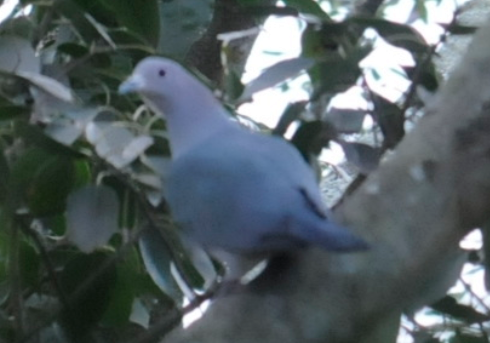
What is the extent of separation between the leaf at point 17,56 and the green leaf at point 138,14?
0.38 ft

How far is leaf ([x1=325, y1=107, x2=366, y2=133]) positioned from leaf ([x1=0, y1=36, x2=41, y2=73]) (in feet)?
0.98

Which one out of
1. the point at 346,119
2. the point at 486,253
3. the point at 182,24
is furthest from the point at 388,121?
the point at 182,24

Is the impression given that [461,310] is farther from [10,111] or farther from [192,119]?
[10,111]

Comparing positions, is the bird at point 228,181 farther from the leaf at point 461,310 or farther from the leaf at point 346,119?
the leaf at point 461,310

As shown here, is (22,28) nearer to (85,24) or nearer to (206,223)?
(85,24)

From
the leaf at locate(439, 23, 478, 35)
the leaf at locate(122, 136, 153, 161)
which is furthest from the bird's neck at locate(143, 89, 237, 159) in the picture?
the leaf at locate(439, 23, 478, 35)

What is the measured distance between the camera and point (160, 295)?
1.20 meters

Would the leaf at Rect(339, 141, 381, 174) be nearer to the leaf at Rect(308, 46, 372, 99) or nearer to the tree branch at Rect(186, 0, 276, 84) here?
the leaf at Rect(308, 46, 372, 99)

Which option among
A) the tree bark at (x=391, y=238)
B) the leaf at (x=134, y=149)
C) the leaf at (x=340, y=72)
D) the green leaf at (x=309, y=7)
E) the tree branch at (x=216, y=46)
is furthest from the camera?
the tree branch at (x=216, y=46)

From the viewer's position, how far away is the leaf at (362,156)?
1062 mm

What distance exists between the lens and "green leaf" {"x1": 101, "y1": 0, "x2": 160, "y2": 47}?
1.12 m

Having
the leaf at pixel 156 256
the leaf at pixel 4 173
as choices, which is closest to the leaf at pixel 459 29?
the leaf at pixel 156 256

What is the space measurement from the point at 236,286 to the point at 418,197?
0.17 metres

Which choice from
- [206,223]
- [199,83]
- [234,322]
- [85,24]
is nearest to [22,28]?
[85,24]
